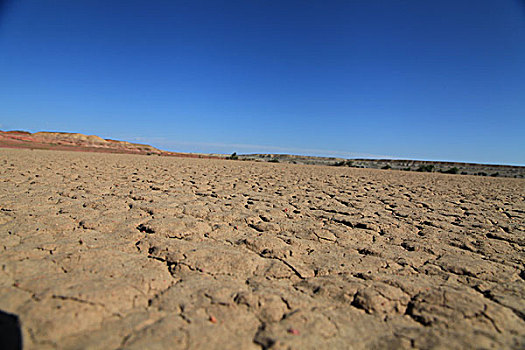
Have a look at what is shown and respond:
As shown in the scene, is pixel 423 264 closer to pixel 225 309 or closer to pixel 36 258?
pixel 225 309

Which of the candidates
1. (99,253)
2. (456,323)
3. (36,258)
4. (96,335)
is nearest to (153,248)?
(99,253)

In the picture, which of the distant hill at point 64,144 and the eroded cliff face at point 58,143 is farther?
the eroded cliff face at point 58,143

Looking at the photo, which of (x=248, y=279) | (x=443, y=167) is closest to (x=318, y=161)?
(x=443, y=167)

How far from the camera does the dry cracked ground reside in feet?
2.84

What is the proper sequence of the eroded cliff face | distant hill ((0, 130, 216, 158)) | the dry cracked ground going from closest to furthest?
the dry cracked ground
distant hill ((0, 130, 216, 158))
the eroded cliff face

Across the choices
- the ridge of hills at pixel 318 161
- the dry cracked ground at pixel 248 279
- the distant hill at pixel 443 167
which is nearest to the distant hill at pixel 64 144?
the ridge of hills at pixel 318 161

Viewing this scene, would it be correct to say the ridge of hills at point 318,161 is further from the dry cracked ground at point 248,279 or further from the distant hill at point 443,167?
the dry cracked ground at point 248,279

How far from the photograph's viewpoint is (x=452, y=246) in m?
1.83

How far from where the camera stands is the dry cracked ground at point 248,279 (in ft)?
2.84

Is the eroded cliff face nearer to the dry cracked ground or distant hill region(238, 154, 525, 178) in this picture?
distant hill region(238, 154, 525, 178)

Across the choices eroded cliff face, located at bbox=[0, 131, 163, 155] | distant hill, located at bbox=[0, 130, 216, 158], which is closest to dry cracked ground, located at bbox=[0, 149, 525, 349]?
distant hill, located at bbox=[0, 130, 216, 158]

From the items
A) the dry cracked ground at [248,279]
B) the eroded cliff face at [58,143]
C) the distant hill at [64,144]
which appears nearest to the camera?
the dry cracked ground at [248,279]

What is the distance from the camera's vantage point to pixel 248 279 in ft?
4.01

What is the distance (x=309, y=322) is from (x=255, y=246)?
A: 28.4 inches
